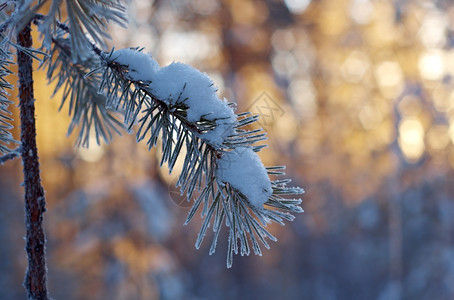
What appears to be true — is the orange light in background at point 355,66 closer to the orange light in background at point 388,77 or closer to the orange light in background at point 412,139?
the orange light in background at point 388,77

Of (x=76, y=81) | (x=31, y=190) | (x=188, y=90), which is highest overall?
(x=76, y=81)

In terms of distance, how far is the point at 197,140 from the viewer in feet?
1.76

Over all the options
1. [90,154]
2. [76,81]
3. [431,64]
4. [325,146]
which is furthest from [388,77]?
[76,81]

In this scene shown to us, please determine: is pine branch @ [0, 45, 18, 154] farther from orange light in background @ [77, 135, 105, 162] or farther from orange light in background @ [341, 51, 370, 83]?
orange light in background @ [341, 51, 370, 83]

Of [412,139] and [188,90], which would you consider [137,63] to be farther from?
[412,139]

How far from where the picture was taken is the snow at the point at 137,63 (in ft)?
1.78

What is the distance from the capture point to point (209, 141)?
0.53 meters

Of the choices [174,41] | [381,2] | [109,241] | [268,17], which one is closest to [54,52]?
[109,241]

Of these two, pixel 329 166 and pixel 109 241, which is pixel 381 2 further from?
A: pixel 109 241

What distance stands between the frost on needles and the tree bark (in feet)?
0.53

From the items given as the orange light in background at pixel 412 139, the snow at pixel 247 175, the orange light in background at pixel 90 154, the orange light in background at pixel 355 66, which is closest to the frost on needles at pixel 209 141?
the snow at pixel 247 175

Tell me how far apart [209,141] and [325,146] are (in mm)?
5551

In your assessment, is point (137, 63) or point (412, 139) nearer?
point (137, 63)

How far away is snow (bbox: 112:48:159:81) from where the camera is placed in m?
0.54
